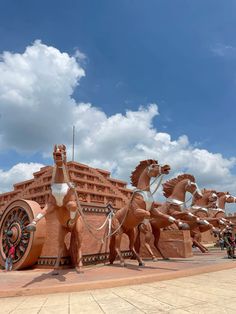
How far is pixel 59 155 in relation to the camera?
301 inches

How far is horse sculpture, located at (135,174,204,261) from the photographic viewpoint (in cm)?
1123

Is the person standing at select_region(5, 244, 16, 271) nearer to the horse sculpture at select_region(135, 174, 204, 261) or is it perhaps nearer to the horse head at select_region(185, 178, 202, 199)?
the horse sculpture at select_region(135, 174, 204, 261)

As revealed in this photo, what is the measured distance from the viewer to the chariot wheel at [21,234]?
930 cm

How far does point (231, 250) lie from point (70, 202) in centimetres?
660

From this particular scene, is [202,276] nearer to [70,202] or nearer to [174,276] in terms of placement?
[174,276]

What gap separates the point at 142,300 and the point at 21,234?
249 inches

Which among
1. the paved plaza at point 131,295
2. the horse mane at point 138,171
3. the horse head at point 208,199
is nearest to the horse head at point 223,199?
the horse head at point 208,199

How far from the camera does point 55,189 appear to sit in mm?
7641

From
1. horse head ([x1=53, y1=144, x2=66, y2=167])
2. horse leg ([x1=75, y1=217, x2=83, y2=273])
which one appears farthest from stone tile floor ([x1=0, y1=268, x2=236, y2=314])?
horse head ([x1=53, y1=144, x2=66, y2=167])

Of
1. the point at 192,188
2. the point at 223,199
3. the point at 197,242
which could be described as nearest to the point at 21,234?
the point at 192,188

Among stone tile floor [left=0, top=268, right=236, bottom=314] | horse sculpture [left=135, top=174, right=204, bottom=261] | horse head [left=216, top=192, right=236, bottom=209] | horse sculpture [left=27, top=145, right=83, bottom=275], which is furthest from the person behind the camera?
horse head [left=216, top=192, right=236, bottom=209]

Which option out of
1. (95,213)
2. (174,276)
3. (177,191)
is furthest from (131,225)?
(177,191)

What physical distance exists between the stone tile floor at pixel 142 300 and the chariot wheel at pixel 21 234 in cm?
413

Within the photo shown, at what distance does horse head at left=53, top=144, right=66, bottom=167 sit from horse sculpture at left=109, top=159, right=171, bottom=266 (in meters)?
2.64
